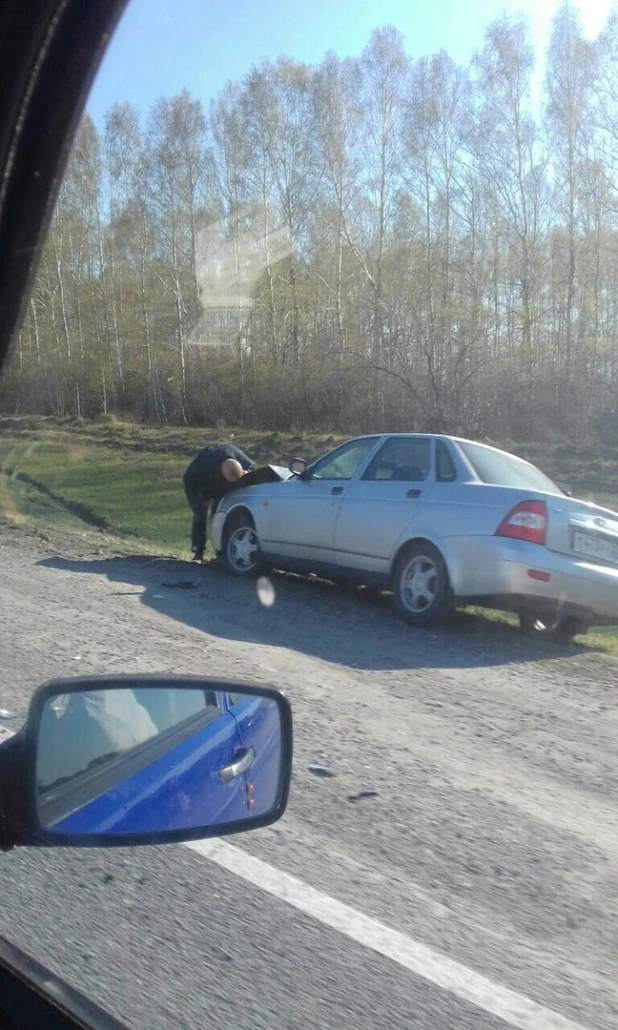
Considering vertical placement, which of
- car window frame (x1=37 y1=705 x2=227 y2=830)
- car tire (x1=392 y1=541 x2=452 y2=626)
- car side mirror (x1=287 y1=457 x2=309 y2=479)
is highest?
car side mirror (x1=287 y1=457 x2=309 y2=479)

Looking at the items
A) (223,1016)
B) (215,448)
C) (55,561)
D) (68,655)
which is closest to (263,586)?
(215,448)

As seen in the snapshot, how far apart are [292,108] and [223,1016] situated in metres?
15.5

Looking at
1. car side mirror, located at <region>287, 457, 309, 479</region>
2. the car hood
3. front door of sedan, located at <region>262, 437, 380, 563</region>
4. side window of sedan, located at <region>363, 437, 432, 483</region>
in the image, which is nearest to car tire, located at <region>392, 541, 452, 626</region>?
side window of sedan, located at <region>363, 437, 432, 483</region>

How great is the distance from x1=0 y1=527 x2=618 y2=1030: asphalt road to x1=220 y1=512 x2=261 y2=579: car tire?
127 inches

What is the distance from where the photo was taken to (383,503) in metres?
9.09

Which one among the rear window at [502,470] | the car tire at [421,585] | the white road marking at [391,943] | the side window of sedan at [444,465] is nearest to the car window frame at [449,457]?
the side window of sedan at [444,465]

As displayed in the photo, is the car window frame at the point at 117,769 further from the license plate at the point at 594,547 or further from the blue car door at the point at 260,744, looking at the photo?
the license plate at the point at 594,547

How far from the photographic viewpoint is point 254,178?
18.1 m

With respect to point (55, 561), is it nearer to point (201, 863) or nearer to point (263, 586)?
point (263, 586)

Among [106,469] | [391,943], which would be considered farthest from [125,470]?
[391,943]

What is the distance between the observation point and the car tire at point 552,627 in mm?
8539

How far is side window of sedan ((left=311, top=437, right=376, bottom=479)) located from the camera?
31.9ft

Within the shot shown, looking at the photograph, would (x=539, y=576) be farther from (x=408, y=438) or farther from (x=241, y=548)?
(x=241, y=548)

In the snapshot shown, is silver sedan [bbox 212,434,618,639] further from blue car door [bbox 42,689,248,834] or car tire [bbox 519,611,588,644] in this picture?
blue car door [bbox 42,689,248,834]
